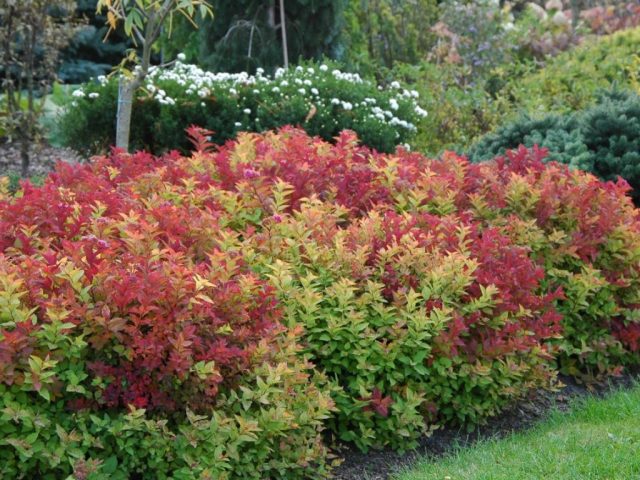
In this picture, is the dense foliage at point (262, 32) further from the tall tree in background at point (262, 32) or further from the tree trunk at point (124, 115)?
the tree trunk at point (124, 115)

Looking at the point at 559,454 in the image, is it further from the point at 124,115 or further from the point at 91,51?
the point at 91,51

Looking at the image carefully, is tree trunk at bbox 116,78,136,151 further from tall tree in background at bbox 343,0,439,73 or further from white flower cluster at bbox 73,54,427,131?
tall tree in background at bbox 343,0,439,73

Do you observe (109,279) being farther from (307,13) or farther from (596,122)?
(307,13)

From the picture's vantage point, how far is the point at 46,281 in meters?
3.41

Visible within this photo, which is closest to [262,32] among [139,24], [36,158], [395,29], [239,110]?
[239,110]

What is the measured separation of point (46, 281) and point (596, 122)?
487 cm

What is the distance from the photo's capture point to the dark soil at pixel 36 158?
1080 centimetres

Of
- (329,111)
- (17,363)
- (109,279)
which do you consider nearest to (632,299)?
(109,279)

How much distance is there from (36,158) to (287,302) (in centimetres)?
848

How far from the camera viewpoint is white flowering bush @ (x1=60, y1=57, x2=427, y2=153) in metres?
8.73

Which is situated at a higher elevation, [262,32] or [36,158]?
[262,32]

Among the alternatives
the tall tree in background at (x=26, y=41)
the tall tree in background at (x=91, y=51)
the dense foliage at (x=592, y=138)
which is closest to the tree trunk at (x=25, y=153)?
the tall tree in background at (x=26, y=41)

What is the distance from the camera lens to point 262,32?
11570 mm

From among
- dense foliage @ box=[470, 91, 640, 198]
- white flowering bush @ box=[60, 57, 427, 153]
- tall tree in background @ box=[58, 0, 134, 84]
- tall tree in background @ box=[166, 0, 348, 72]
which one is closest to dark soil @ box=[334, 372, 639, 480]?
dense foliage @ box=[470, 91, 640, 198]
